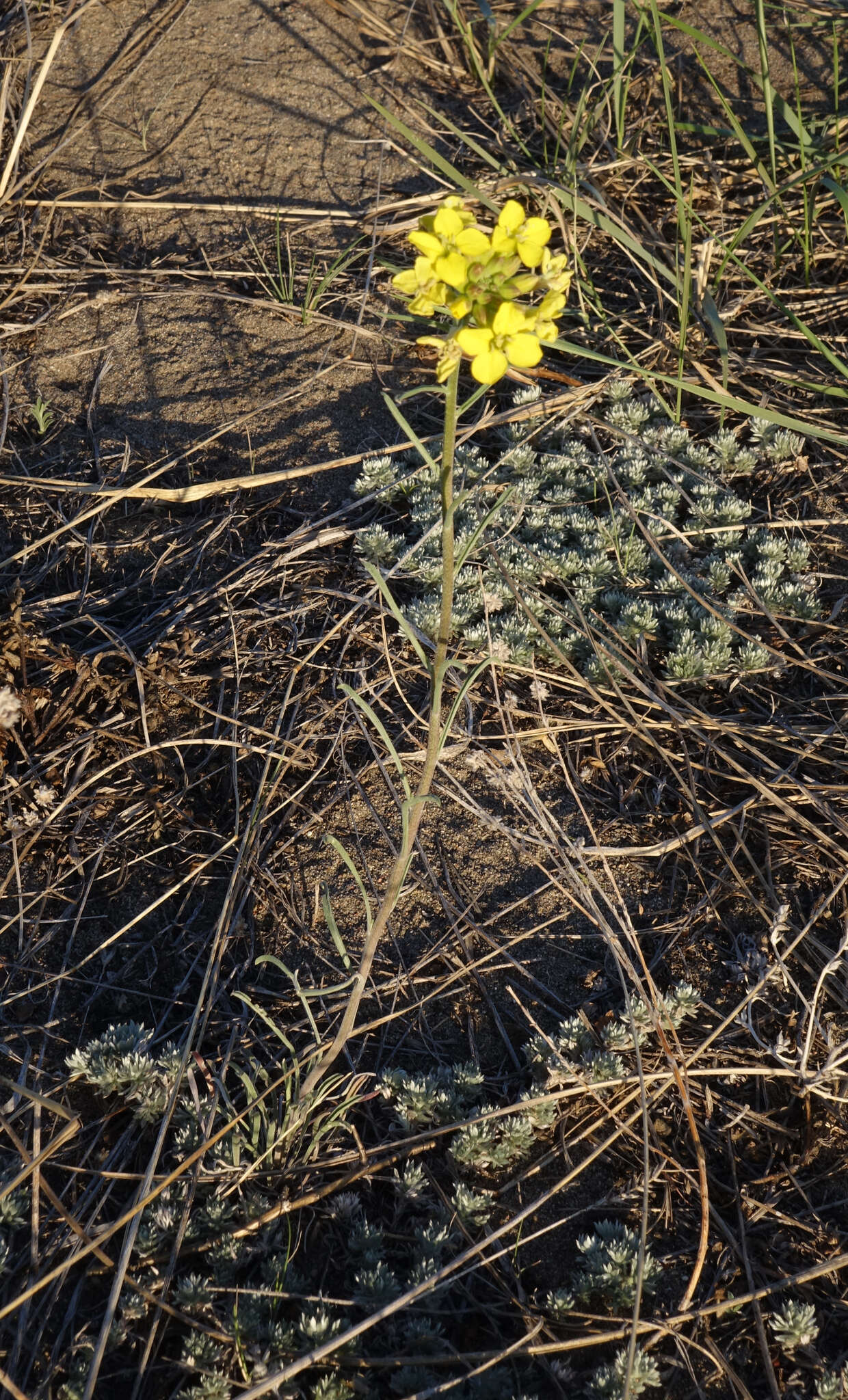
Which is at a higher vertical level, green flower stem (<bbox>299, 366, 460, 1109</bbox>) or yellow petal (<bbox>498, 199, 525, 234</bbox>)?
yellow petal (<bbox>498, 199, 525, 234</bbox>)

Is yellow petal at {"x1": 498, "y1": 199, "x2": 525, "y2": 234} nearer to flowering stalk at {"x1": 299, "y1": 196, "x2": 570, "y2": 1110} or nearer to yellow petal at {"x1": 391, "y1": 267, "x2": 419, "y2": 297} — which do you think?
flowering stalk at {"x1": 299, "y1": 196, "x2": 570, "y2": 1110}

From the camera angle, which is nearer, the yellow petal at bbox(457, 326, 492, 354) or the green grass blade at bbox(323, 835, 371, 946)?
the yellow petal at bbox(457, 326, 492, 354)

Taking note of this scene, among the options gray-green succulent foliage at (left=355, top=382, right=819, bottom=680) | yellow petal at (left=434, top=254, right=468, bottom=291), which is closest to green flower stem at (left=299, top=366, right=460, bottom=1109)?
yellow petal at (left=434, top=254, right=468, bottom=291)

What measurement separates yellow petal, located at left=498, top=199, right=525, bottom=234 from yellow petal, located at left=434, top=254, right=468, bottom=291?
9 centimetres

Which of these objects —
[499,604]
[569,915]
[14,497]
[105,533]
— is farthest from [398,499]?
[569,915]

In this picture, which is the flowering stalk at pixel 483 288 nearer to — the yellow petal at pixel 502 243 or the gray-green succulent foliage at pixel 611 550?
the yellow petal at pixel 502 243

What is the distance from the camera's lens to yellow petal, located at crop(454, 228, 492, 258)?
1.40m

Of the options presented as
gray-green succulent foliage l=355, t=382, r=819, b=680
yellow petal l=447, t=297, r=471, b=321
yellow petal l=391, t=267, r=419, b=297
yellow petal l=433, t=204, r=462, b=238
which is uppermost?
yellow petal l=433, t=204, r=462, b=238

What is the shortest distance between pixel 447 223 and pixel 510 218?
0.36 feet

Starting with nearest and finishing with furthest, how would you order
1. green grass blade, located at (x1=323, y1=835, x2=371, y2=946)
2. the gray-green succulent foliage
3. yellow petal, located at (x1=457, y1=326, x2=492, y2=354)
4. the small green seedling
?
yellow petal, located at (x1=457, y1=326, x2=492, y2=354)
green grass blade, located at (x1=323, y1=835, x2=371, y2=946)
the gray-green succulent foliage
the small green seedling

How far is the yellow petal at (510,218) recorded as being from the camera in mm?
1439

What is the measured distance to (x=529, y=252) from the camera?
1.45 metres

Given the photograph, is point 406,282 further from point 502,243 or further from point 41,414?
point 41,414

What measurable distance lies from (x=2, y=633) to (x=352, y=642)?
967 millimetres
